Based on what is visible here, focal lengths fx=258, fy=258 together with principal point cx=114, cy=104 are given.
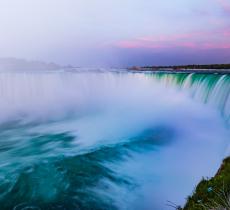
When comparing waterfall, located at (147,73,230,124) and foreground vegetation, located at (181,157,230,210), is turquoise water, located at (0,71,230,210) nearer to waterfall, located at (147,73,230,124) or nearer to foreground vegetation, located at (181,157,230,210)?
waterfall, located at (147,73,230,124)

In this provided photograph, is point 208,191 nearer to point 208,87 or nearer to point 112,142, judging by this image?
point 112,142

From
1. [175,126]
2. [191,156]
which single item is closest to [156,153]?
[191,156]

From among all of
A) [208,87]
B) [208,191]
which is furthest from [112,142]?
[208,87]

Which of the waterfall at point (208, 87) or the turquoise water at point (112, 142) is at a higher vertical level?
the waterfall at point (208, 87)

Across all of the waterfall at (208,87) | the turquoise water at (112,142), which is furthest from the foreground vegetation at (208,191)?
the waterfall at (208,87)

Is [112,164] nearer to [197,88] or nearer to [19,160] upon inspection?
[19,160]

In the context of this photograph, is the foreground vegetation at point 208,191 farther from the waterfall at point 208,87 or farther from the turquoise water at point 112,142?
the waterfall at point 208,87

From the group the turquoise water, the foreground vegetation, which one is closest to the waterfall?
the turquoise water

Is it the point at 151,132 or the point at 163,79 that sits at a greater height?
the point at 163,79

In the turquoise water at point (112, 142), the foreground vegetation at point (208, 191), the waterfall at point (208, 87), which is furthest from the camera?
the waterfall at point (208, 87)
